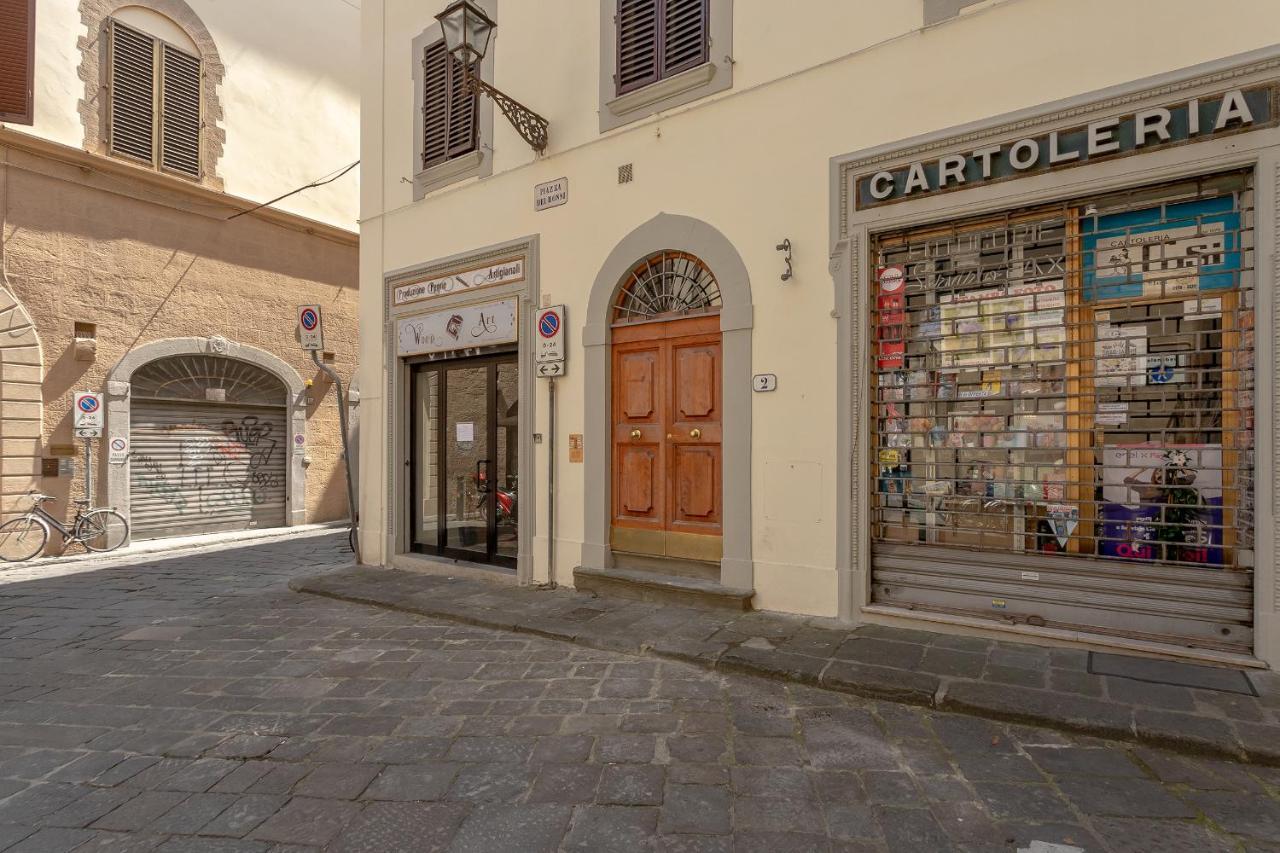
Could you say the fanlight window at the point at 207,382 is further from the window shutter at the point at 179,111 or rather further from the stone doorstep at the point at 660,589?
the stone doorstep at the point at 660,589

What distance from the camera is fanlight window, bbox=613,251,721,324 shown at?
6.14m

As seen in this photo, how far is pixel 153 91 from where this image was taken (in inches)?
442

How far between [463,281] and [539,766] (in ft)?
18.9

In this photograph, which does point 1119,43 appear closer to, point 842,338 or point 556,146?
point 842,338

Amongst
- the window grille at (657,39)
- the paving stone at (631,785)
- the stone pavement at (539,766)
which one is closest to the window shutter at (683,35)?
the window grille at (657,39)

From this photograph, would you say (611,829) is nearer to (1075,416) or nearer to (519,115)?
(1075,416)

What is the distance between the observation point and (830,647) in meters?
4.62

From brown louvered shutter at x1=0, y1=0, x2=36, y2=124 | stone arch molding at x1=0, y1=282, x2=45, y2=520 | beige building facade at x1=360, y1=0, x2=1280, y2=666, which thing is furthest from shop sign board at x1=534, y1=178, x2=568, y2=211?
stone arch molding at x1=0, y1=282, x2=45, y2=520

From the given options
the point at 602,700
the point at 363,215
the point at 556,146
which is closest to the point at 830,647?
the point at 602,700

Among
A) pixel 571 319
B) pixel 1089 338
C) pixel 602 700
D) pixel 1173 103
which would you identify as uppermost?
pixel 1173 103

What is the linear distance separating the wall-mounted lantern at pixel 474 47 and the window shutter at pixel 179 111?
755 centimetres

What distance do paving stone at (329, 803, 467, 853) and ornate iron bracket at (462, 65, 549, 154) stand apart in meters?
5.91

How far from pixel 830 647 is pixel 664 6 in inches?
221

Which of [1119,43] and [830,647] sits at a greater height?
[1119,43]
